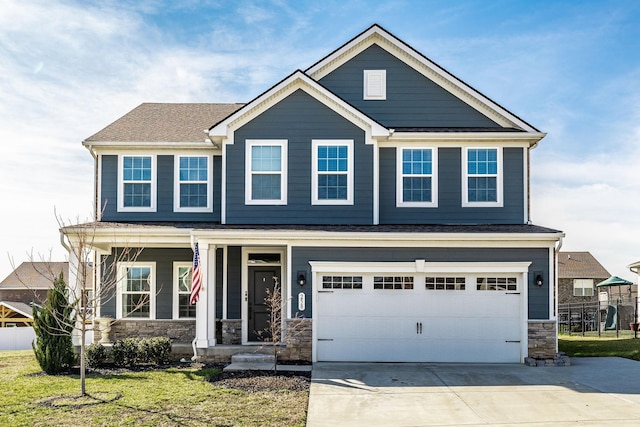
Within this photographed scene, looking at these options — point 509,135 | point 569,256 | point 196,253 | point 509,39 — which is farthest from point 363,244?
point 569,256

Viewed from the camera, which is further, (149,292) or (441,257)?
(149,292)

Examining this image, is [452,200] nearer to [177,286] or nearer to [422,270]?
[422,270]

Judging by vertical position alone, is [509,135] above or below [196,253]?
above

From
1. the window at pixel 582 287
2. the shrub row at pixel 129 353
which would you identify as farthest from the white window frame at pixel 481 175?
the window at pixel 582 287

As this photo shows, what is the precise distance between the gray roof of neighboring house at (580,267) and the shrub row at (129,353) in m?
31.4

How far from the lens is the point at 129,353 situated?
1320 centimetres

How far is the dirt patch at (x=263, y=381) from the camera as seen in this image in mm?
10812

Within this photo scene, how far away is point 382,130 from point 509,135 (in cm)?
339

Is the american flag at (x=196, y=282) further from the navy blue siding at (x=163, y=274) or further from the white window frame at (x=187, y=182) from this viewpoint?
the white window frame at (x=187, y=182)

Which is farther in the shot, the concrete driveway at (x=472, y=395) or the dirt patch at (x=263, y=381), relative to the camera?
the dirt patch at (x=263, y=381)

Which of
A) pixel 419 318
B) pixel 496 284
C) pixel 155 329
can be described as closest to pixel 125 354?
pixel 155 329

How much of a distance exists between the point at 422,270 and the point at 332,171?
342 centimetres

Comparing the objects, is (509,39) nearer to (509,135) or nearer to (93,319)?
(509,135)

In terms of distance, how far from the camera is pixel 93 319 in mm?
15266
